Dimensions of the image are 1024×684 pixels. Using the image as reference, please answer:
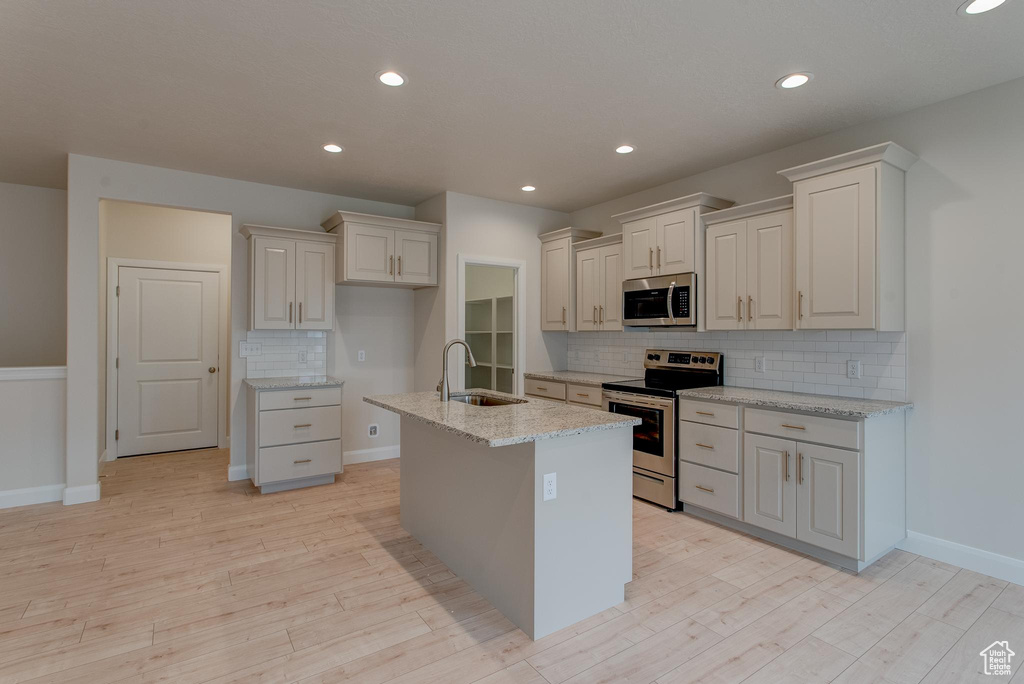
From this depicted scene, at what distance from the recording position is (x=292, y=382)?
4.32 meters

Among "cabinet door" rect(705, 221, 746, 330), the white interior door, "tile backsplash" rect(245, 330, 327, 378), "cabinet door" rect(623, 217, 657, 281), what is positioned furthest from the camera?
the white interior door

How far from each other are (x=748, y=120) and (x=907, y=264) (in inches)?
50.3

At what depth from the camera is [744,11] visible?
2131 millimetres

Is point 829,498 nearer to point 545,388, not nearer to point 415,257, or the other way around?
point 545,388

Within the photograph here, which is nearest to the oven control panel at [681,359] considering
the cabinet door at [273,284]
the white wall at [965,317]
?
the white wall at [965,317]

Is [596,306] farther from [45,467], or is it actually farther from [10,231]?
[10,231]

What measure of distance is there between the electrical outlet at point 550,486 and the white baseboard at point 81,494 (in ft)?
12.6

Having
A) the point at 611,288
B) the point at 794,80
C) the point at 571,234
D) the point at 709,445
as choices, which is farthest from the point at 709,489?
the point at 571,234

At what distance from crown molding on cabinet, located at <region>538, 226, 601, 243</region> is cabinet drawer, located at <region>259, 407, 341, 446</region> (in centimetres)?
270

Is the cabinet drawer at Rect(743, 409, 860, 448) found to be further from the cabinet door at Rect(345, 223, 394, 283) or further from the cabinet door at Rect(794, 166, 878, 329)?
the cabinet door at Rect(345, 223, 394, 283)

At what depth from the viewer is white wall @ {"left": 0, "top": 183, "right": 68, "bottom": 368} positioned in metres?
4.58

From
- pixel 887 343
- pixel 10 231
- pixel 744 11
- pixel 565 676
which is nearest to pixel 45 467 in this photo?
pixel 10 231

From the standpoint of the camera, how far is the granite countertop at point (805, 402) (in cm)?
280

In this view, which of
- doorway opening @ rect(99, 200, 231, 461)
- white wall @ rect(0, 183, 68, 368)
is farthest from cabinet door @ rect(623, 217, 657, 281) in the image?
white wall @ rect(0, 183, 68, 368)
